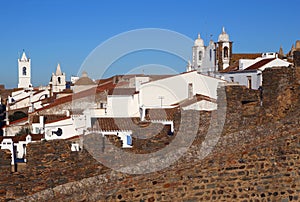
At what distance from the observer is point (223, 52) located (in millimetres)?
47625

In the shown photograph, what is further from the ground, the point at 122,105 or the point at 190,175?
the point at 122,105

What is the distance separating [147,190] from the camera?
5.50 m

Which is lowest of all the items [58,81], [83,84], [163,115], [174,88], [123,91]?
[163,115]

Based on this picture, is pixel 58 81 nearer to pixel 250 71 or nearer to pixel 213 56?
pixel 213 56

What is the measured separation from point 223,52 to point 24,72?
167 feet

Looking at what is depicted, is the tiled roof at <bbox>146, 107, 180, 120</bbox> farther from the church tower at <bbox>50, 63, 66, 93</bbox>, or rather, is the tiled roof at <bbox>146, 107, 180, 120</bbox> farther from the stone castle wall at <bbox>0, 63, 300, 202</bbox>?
the church tower at <bbox>50, 63, 66, 93</bbox>

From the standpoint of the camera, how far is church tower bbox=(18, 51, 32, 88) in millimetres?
88250

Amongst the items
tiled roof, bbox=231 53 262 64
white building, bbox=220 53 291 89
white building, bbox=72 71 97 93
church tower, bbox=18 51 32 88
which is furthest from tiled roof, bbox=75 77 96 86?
church tower, bbox=18 51 32 88

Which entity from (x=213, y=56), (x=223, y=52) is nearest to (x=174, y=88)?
(x=223, y=52)

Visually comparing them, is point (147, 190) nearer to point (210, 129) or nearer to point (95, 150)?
point (95, 150)

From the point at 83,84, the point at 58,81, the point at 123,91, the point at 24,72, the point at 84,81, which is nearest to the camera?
the point at 123,91

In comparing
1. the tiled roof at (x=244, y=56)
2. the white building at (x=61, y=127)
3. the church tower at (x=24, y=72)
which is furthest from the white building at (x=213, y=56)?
the church tower at (x=24, y=72)

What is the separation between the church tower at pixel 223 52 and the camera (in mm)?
46781

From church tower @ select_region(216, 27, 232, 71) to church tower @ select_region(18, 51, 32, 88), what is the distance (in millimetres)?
48191
